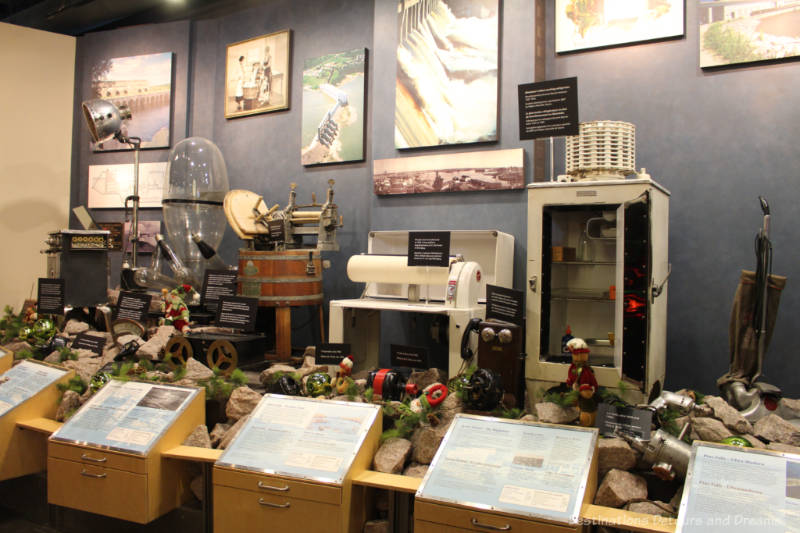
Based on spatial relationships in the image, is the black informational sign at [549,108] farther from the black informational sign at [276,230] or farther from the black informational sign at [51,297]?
the black informational sign at [51,297]

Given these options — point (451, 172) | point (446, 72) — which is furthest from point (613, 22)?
point (451, 172)

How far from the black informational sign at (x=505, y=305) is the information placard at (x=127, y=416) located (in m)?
1.59

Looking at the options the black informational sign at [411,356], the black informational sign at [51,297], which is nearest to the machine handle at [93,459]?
the black informational sign at [411,356]

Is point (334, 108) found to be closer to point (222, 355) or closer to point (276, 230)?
point (276, 230)

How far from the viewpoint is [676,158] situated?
13.9 feet

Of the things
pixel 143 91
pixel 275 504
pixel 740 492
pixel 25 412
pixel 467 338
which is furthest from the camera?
pixel 143 91

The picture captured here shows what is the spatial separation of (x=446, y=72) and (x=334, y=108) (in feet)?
4.34

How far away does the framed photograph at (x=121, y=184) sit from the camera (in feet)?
22.6

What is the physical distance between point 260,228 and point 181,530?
2980mm

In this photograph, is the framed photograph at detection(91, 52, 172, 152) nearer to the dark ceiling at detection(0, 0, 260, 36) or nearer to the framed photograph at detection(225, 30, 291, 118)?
the dark ceiling at detection(0, 0, 260, 36)

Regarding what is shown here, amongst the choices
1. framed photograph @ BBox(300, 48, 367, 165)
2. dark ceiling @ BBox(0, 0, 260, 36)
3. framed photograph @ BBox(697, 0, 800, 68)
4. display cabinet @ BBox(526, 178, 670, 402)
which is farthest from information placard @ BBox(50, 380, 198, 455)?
dark ceiling @ BBox(0, 0, 260, 36)

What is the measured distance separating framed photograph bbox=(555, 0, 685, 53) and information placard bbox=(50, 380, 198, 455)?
3.73 m

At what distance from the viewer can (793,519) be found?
168cm

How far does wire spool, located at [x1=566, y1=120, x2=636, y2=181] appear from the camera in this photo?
131 inches
